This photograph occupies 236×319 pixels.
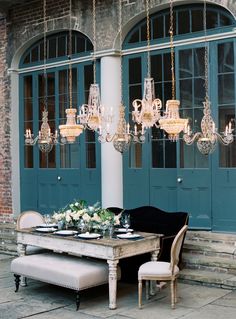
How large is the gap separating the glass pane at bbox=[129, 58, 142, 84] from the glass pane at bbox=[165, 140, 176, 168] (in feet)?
4.31

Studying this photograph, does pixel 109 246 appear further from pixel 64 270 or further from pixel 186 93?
pixel 186 93

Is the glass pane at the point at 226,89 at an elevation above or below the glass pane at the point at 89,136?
above

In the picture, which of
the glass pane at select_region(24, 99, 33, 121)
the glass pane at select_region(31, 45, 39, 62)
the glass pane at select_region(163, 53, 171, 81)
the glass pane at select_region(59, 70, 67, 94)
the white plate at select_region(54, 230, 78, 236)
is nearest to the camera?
the white plate at select_region(54, 230, 78, 236)

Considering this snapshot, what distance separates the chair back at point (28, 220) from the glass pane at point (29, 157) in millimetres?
2972

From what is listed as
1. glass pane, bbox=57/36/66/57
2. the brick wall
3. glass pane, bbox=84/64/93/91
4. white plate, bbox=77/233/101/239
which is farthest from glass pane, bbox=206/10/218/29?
the brick wall

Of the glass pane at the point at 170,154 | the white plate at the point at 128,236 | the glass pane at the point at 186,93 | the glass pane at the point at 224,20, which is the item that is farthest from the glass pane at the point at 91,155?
the white plate at the point at 128,236

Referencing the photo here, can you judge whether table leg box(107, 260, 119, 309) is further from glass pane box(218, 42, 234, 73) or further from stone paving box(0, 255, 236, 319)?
glass pane box(218, 42, 234, 73)

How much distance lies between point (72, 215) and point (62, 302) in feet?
4.13

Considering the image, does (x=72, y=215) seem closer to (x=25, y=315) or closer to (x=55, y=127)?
(x=25, y=315)

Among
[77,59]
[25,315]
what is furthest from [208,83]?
[25,315]

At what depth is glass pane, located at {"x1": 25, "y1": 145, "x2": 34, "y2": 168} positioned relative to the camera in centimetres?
1135

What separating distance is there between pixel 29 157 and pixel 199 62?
14.7ft

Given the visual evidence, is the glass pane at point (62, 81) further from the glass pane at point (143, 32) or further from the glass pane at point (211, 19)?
Result: the glass pane at point (211, 19)

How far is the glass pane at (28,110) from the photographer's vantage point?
1139 cm
